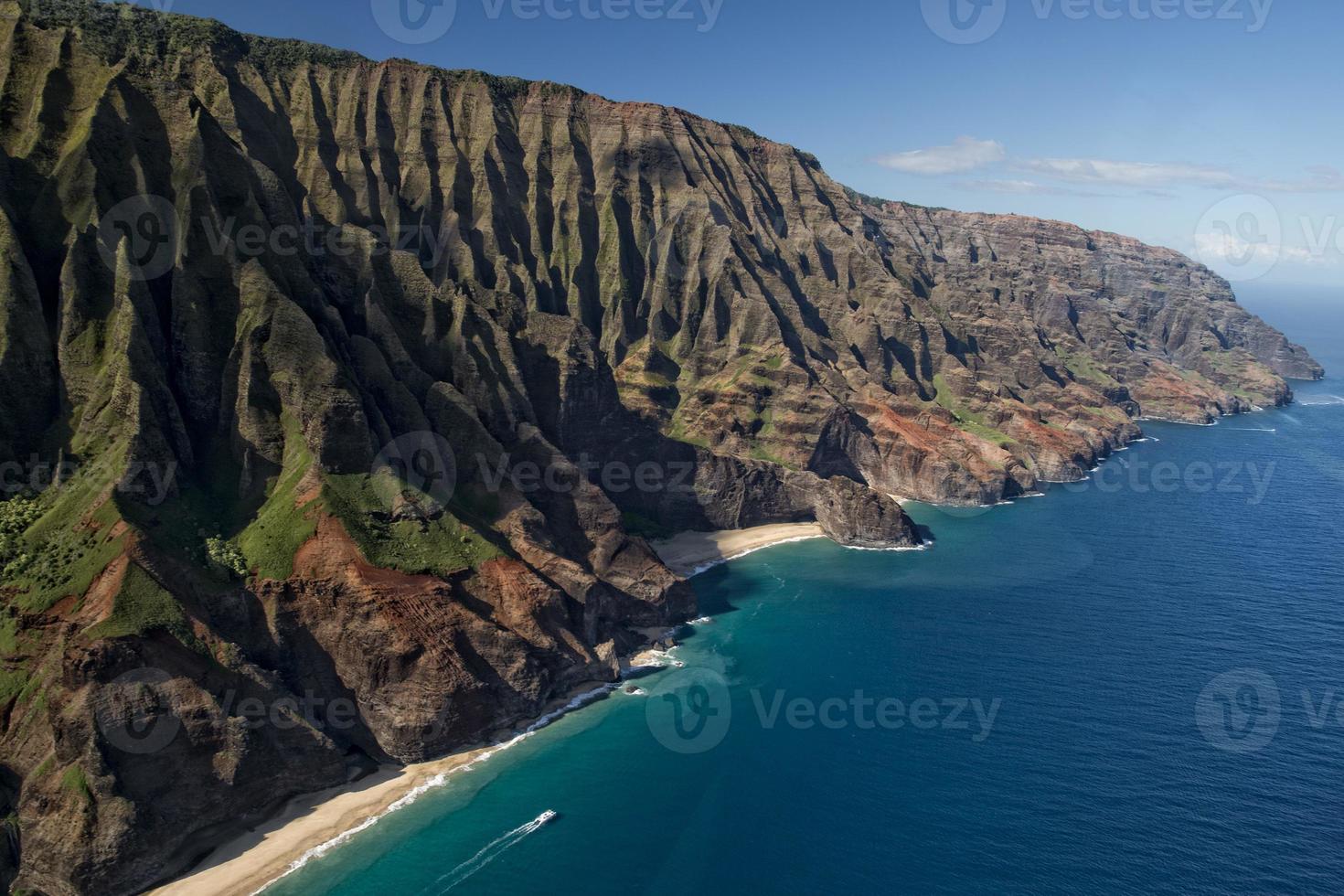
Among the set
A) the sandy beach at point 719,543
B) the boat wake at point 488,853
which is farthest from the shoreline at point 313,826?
the sandy beach at point 719,543

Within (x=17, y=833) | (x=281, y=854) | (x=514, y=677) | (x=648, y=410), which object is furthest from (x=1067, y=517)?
(x=17, y=833)

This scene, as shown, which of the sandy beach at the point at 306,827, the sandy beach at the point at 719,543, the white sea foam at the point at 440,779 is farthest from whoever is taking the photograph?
the sandy beach at the point at 719,543

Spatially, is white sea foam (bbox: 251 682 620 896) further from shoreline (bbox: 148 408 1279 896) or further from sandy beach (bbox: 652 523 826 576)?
sandy beach (bbox: 652 523 826 576)

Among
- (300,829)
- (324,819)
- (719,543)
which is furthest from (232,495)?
(719,543)

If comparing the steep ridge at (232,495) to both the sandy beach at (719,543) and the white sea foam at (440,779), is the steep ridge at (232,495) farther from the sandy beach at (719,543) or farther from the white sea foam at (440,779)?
the sandy beach at (719,543)

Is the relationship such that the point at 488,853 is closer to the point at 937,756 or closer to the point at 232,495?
the point at 937,756

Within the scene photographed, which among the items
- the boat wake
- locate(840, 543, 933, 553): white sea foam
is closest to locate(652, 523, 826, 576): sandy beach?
locate(840, 543, 933, 553): white sea foam

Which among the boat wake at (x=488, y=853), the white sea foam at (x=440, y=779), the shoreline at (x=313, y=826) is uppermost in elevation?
the shoreline at (x=313, y=826)
